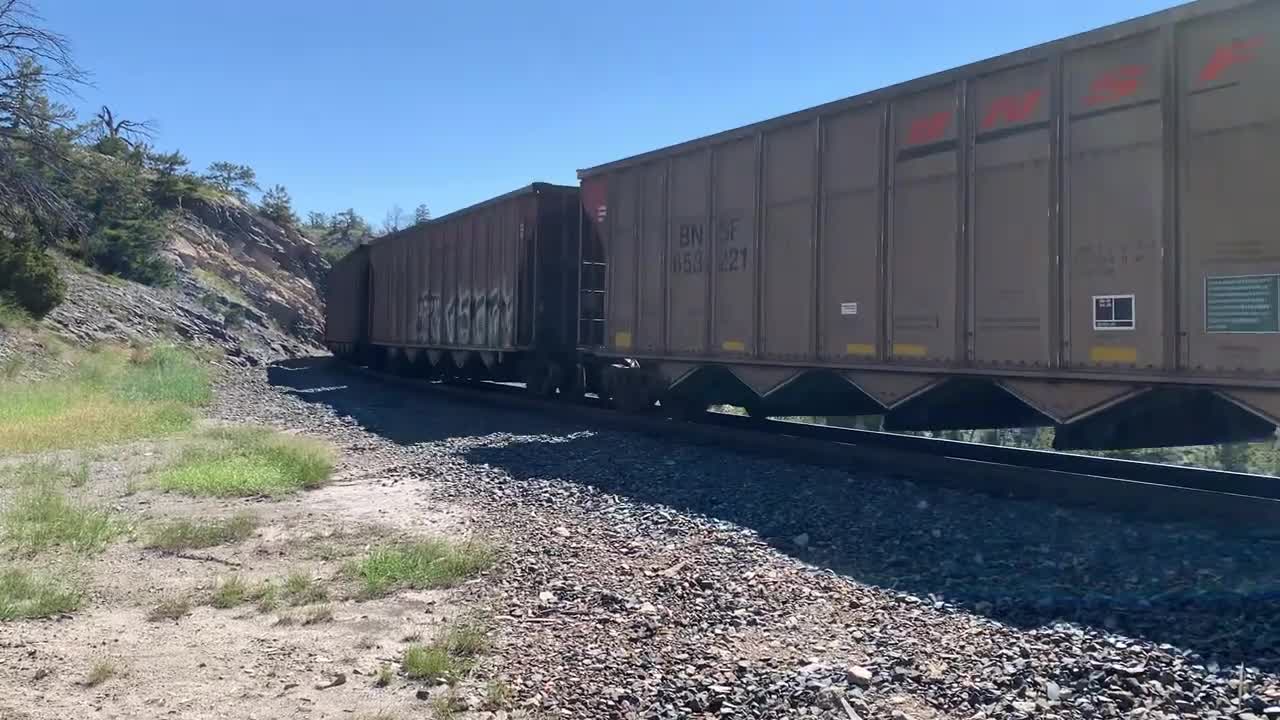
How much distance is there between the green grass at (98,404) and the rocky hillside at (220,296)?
9.29ft

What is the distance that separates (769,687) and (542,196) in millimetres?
12810

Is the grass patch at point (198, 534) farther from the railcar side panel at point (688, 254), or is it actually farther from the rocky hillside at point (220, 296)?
the rocky hillside at point (220, 296)

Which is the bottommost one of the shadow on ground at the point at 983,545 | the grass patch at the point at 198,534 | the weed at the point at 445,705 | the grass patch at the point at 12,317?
the weed at the point at 445,705

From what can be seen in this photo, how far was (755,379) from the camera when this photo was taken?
11.0m

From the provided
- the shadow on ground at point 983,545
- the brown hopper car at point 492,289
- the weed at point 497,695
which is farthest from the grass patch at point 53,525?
the brown hopper car at point 492,289

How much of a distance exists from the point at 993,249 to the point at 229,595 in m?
6.86

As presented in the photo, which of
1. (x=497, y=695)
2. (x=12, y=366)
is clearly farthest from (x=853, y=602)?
(x=12, y=366)

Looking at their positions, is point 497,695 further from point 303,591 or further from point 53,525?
point 53,525

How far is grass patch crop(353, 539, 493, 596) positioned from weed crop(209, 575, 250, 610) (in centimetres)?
69

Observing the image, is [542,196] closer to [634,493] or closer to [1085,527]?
[634,493]

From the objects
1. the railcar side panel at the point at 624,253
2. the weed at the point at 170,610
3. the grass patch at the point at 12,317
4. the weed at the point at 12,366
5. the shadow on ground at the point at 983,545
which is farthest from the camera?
the grass patch at the point at 12,317

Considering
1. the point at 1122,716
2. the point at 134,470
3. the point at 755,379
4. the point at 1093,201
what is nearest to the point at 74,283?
the point at 134,470

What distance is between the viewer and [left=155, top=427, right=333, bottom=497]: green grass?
28.5ft

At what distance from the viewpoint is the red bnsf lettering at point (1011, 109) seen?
7.91m
